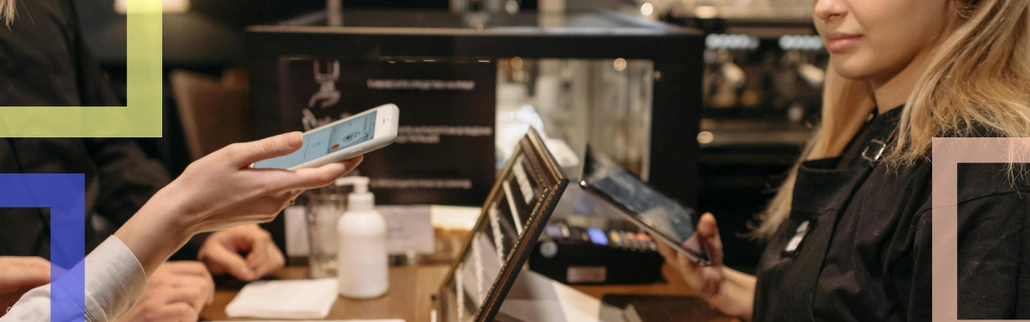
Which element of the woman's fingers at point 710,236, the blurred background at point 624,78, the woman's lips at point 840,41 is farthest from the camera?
the blurred background at point 624,78

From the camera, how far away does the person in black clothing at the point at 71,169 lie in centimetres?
101

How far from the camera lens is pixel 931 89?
975 millimetres

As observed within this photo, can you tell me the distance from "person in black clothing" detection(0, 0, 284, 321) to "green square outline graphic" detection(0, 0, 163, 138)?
41 millimetres

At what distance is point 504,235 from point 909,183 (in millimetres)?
487

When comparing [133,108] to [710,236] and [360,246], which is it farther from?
[710,236]

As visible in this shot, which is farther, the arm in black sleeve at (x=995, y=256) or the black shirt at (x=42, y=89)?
the black shirt at (x=42, y=89)

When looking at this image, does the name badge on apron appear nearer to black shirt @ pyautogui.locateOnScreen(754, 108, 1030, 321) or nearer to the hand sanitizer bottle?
black shirt @ pyautogui.locateOnScreen(754, 108, 1030, 321)

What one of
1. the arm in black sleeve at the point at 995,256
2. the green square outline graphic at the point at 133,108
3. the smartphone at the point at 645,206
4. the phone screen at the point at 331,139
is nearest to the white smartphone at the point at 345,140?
the phone screen at the point at 331,139

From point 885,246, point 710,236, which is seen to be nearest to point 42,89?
point 710,236

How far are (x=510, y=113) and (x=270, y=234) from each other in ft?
1.81

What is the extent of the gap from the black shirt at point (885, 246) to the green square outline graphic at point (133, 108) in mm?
794

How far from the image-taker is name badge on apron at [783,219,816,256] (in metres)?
1.09

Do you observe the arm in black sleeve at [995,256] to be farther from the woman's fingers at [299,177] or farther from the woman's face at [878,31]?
Result: the woman's fingers at [299,177]

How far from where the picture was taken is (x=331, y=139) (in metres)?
1.04
